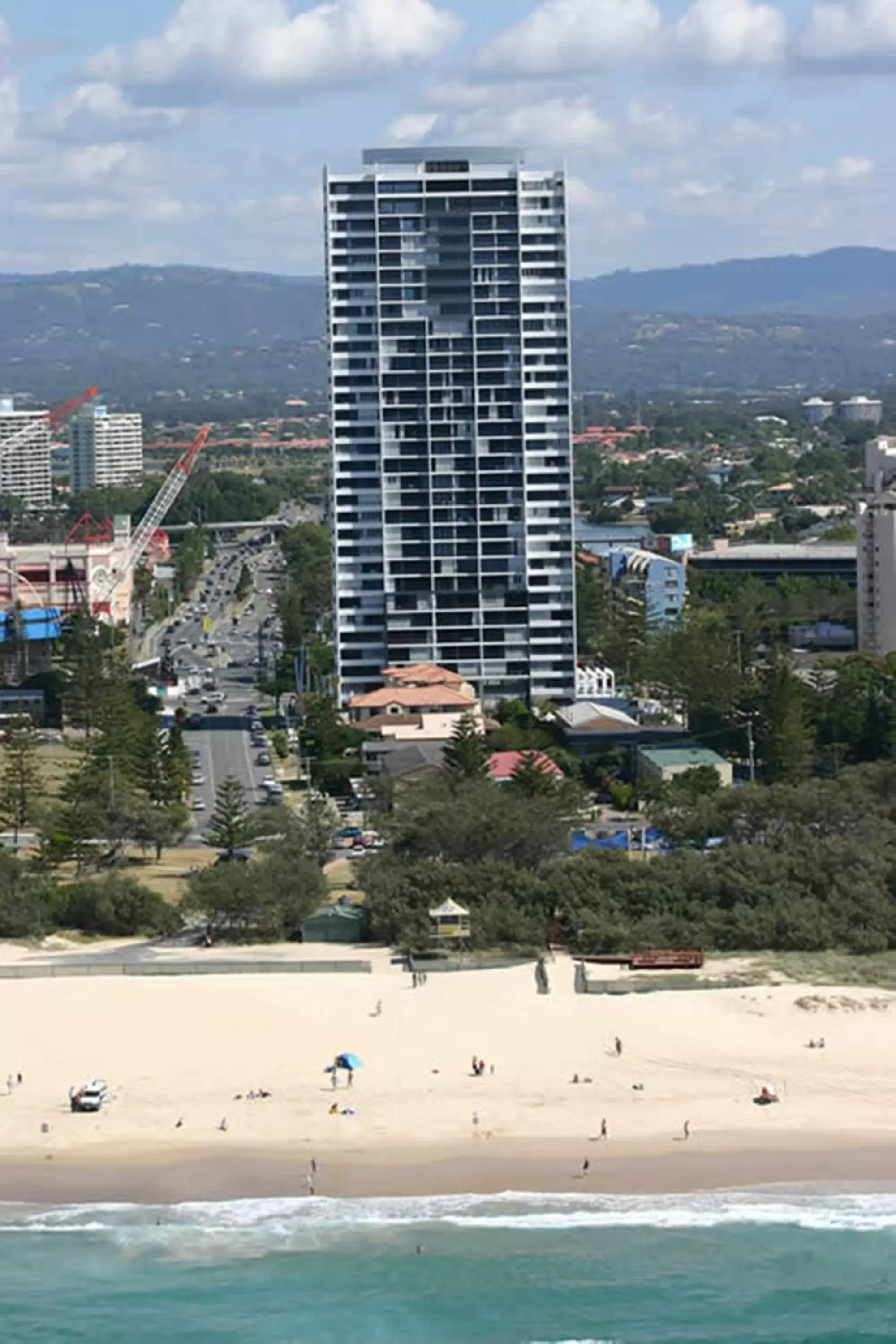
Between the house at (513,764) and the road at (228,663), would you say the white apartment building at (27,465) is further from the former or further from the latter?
the house at (513,764)

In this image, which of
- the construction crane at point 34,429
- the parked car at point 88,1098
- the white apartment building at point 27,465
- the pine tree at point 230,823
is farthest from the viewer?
the white apartment building at point 27,465

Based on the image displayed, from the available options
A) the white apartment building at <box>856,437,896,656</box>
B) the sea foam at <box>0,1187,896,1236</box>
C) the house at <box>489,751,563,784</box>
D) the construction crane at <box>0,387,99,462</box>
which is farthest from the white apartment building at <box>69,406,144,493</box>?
the sea foam at <box>0,1187,896,1236</box>

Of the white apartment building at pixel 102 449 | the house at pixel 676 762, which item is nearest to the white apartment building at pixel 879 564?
the house at pixel 676 762

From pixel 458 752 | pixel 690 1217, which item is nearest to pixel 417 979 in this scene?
pixel 690 1217

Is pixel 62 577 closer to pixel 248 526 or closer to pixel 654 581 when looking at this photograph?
pixel 654 581

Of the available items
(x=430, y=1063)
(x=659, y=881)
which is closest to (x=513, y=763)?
(x=659, y=881)

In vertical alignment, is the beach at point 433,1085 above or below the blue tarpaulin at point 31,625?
below

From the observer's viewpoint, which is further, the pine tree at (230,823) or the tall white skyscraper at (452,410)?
the tall white skyscraper at (452,410)

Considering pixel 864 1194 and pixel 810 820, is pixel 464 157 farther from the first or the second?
pixel 864 1194
